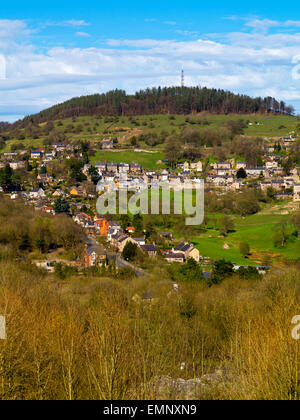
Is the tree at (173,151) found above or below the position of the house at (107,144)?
below

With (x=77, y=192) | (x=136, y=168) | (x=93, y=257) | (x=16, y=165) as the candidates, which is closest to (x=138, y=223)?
(x=93, y=257)

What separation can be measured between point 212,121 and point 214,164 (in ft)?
86.7

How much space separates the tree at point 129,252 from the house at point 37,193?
70.2 ft

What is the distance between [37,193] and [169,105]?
179 ft

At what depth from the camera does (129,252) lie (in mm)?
27703

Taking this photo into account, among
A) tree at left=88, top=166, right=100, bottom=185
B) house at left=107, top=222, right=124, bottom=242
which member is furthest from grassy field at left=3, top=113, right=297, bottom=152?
house at left=107, top=222, right=124, bottom=242

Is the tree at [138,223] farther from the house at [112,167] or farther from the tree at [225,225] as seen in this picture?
the house at [112,167]

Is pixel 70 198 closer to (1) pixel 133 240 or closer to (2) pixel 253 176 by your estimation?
(1) pixel 133 240

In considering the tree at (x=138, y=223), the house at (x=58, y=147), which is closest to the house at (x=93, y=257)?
the tree at (x=138, y=223)

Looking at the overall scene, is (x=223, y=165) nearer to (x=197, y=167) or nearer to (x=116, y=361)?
(x=197, y=167)

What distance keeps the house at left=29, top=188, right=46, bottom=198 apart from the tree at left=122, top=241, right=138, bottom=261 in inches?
843

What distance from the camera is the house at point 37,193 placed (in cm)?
4628

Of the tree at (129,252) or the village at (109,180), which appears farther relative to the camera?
the village at (109,180)

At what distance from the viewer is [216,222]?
37.4 metres
